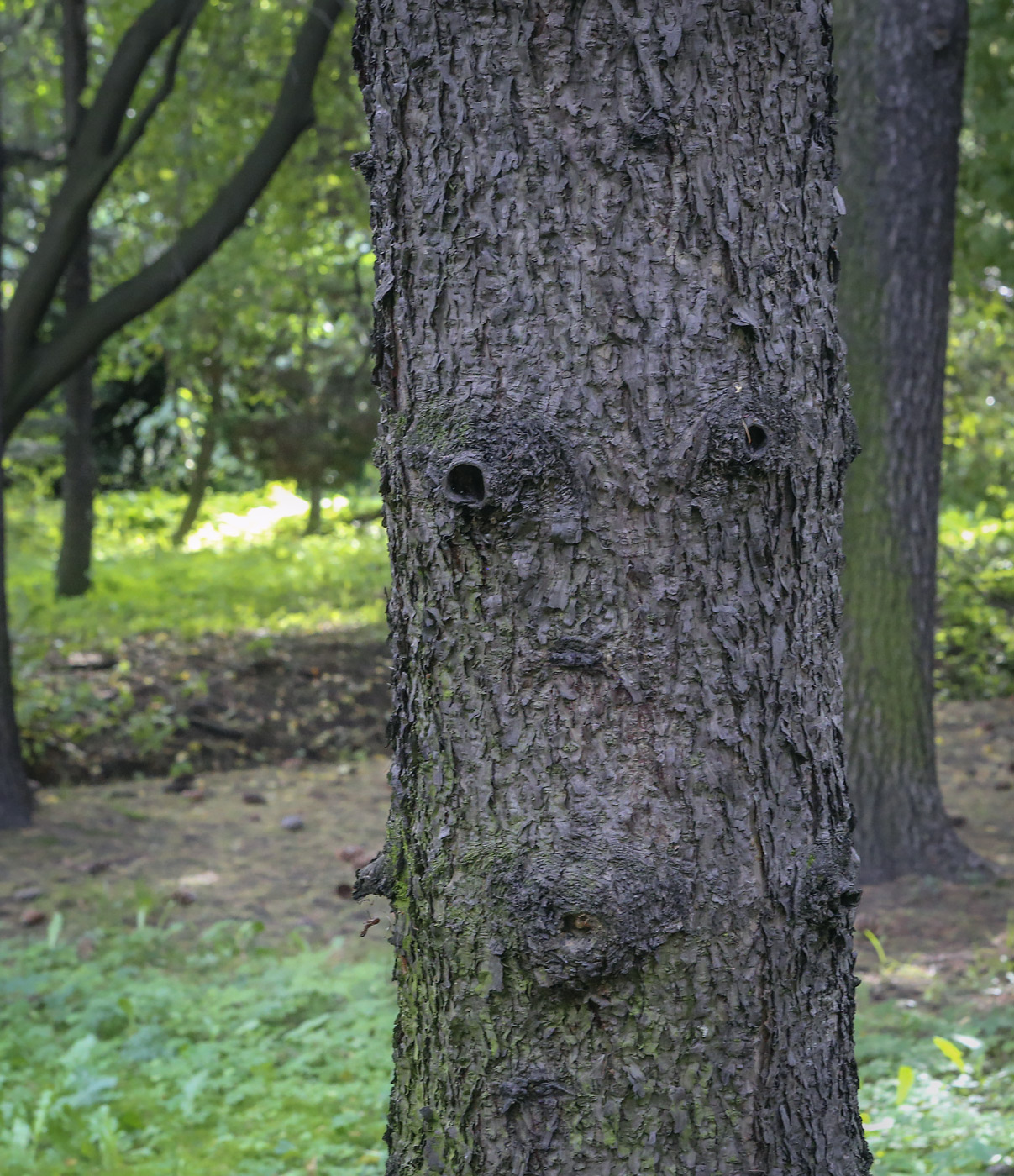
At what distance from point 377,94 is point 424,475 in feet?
1.68

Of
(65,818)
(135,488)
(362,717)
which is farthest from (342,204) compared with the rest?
(135,488)

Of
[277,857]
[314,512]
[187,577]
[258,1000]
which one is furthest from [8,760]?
[314,512]

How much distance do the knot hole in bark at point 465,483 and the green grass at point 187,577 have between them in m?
7.33

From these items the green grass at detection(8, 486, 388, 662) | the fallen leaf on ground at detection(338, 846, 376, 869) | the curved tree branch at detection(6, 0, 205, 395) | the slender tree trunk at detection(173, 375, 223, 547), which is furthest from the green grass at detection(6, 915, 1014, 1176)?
the slender tree trunk at detection(173, 375, 223, 547)

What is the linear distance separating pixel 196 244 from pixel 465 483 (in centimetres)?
586

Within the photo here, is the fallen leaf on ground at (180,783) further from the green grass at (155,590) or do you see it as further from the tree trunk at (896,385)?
the tree trunk at (896,385)

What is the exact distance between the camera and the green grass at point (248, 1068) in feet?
8.64

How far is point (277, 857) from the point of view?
5281 millimetres

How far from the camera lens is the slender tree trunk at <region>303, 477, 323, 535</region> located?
709 inches

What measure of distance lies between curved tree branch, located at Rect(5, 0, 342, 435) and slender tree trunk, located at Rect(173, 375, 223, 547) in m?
9.86

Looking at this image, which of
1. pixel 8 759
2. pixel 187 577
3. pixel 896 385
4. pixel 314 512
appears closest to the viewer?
pixel 896 385

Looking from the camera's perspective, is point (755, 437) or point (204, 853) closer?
point (755, 437)

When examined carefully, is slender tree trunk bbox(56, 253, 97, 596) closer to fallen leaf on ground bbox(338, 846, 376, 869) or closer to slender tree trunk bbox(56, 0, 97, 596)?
slender tree trunk bbox(56, 0, 97, 596)

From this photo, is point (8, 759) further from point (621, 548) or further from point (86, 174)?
point (621, 548)
